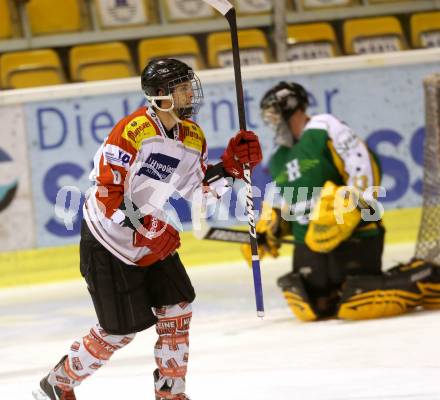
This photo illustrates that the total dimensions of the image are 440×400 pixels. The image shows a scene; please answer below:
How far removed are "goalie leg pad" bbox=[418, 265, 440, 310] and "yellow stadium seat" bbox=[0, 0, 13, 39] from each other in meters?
4.03

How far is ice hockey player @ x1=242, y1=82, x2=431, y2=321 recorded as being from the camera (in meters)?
4.57

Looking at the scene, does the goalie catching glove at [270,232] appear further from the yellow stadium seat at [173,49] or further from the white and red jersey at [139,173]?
the yellow stadium seat at [173,49]

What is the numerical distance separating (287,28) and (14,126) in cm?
226

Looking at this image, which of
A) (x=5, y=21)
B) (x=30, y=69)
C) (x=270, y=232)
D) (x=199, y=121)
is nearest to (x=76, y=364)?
(x=270, y=232)

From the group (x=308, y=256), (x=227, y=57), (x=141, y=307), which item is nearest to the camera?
(x=141, y=307)

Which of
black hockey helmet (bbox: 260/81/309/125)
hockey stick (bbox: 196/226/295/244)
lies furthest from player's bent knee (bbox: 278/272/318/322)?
black hockey helmet (bbox: 260/81/309/125)

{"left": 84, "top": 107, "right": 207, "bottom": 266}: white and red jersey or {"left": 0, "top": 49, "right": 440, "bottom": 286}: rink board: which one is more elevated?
{"left": 84, "top": 107, "right": 207, "bottom": 266}: white and red jersey

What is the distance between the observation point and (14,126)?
6.35 m

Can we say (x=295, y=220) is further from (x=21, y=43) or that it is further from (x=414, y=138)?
(x=21, y=43)

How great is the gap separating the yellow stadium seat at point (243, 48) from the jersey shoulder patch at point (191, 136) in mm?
4233

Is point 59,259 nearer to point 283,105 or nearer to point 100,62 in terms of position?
point 100,62

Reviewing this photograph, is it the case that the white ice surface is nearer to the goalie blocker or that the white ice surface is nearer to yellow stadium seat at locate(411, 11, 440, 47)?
the goalie blocker

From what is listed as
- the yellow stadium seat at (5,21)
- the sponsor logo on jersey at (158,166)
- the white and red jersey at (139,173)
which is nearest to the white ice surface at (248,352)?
the white and red jersey at (139,173)

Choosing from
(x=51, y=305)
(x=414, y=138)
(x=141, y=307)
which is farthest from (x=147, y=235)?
(x=414, y=138)
